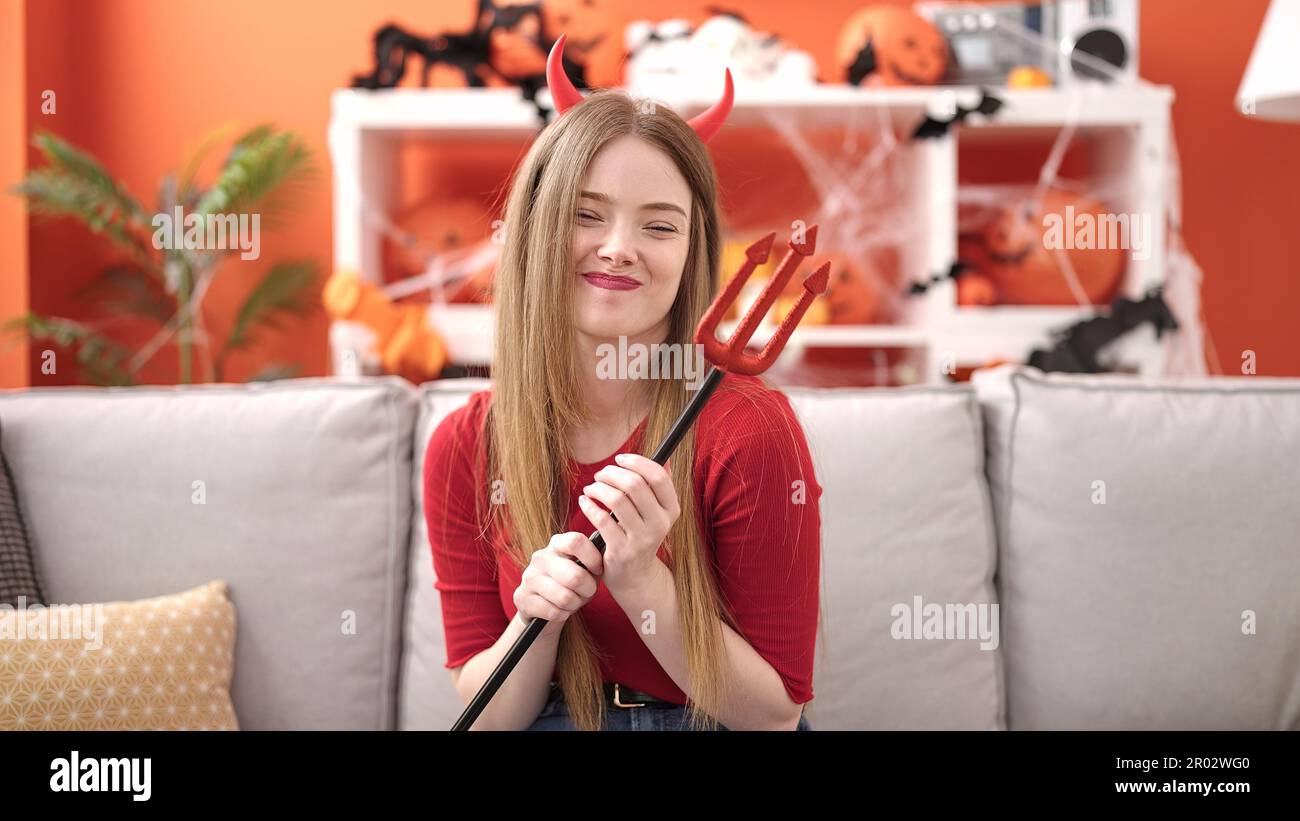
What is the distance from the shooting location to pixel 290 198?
2994 mm

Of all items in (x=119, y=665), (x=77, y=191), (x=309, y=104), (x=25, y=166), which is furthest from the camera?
(x=309, y=104)

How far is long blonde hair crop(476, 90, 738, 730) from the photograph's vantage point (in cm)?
102

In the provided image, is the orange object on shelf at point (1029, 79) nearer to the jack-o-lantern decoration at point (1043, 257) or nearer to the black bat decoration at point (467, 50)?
the jack-o-lantern decoration at point (1043, 257)

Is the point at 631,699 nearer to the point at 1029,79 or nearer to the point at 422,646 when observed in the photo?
the point at 422,646

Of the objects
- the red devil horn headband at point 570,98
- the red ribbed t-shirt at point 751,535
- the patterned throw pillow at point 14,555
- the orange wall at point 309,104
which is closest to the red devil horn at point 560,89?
the red devil horn headband at point 570,98

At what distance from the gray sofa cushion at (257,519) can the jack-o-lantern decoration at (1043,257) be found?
1526 mm

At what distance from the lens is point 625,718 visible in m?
1.13

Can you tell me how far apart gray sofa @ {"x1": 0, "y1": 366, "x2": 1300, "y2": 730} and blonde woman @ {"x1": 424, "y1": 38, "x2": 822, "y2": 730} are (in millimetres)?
341

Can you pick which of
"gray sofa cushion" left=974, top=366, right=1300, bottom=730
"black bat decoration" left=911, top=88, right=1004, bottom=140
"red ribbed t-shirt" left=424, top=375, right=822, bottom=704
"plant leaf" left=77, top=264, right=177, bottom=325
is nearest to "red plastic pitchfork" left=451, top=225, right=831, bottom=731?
"red ribbed t-shirt" left=424, top=375, right=822, bottom=704

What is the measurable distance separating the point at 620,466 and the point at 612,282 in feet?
0.63

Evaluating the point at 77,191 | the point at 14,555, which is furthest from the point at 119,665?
the point at 77,191

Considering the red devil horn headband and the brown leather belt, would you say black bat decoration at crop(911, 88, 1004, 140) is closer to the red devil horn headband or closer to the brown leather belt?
the red devil horn headband

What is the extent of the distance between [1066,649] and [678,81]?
1.55m
